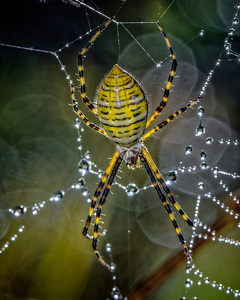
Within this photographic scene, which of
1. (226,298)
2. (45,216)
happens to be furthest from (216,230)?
(45,216)

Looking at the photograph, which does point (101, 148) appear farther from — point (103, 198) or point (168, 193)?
point (168, 193)

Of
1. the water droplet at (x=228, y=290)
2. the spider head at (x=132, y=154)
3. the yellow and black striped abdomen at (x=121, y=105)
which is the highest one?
the spider head at (x=132, y=154)

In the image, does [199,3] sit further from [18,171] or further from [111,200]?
[18,171]

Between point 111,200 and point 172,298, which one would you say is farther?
point 111,200

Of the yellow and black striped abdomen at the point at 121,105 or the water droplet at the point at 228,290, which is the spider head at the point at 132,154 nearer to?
the yellow and black striped abdomen at the point at 121,105

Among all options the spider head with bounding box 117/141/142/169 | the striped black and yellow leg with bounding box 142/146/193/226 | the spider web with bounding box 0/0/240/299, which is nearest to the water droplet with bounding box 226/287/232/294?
the spider web with bounding box 0/0/240/299

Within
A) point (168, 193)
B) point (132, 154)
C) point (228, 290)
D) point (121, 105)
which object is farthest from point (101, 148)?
point (228, 290)

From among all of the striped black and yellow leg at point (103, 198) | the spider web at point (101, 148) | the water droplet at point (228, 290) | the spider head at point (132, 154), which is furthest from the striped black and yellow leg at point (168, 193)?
the water droplet at point (228, 290)
